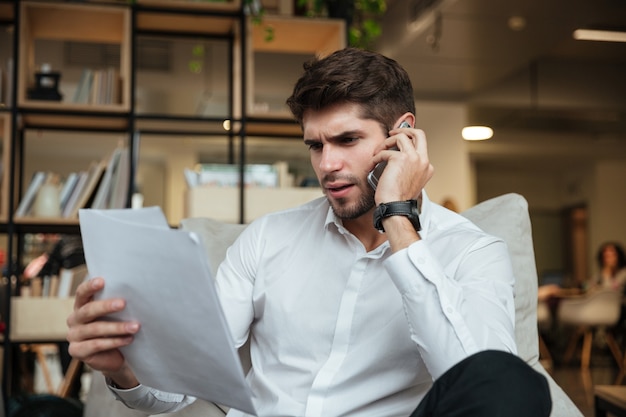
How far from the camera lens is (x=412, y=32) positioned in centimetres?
711

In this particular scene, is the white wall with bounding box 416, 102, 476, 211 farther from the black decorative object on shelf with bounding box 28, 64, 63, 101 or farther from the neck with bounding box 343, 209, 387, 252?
the neck with bounding box 343, 209, 387, 252

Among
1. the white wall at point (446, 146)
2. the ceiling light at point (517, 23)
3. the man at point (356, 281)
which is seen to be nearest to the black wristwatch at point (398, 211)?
the man at point (356, 281)

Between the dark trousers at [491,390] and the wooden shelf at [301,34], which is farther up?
the wooden shelf at [301,34]

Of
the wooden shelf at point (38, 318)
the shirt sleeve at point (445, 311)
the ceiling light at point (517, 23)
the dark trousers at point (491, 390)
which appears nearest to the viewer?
the dark trousers at point (491, 390)

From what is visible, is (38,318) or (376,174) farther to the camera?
(38,318)

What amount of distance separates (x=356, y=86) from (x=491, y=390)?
769mm

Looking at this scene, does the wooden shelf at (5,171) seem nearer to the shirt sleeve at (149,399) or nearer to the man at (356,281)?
the man at (356,281)

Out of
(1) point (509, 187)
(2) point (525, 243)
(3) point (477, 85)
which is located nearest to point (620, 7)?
(3) point (477, 85)

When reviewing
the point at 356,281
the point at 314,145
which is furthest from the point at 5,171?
the point at 356,281

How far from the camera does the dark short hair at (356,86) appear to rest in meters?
1.60

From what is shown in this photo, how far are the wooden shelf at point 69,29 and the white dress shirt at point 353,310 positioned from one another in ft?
7.23

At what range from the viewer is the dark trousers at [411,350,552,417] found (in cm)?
103

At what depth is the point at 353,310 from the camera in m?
1.58

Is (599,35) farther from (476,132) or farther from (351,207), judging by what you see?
(351,207)
